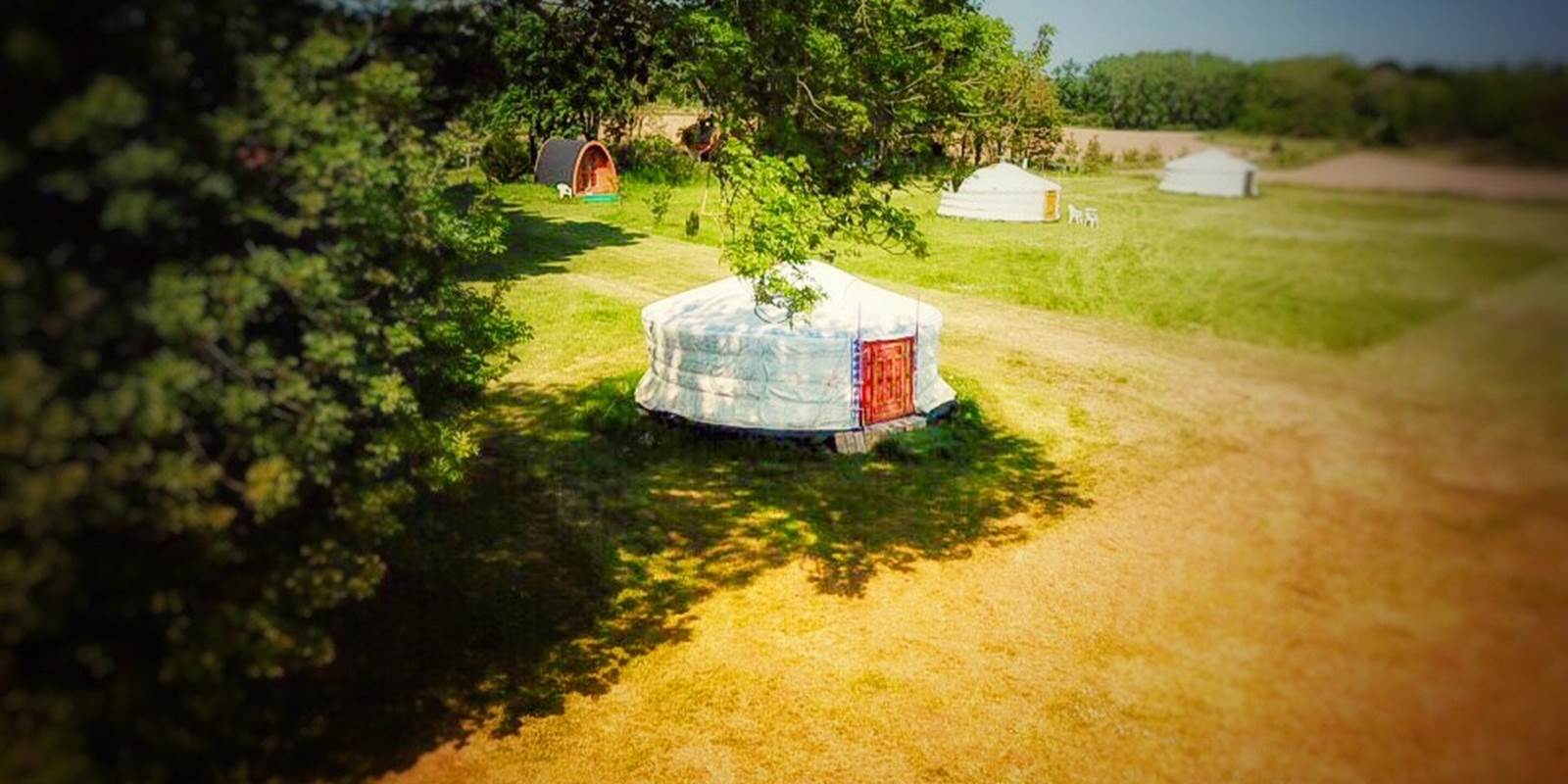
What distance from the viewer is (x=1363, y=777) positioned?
1780mm

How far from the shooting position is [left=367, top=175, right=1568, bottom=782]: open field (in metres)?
1.47

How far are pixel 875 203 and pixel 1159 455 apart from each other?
21.7 feet

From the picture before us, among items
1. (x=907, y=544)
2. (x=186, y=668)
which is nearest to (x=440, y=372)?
(x=186, y=668)

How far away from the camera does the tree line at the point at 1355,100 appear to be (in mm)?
1410

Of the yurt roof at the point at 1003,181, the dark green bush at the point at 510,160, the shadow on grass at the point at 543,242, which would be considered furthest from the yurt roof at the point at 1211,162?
the dark green bush at the point at 510,160

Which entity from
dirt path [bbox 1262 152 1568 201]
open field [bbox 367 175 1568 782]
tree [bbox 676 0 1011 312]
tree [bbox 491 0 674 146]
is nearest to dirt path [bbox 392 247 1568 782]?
open field [bbox 367 175 1568 782]

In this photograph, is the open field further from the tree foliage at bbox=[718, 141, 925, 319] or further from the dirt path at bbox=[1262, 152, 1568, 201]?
the tree foliage at bbox=[718, 141, 925, 319]

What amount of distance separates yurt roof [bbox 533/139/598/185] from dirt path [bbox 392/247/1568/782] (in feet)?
105

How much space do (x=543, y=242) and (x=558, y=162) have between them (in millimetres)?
11369

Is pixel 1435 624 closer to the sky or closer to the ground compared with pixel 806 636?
closer to the sky

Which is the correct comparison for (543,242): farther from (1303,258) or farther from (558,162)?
(1303,258)

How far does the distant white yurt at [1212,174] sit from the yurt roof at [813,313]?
8330mm

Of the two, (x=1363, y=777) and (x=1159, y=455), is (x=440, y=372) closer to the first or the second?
(x=1363, y=777)

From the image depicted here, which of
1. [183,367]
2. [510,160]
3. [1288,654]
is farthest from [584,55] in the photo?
[510,160]
